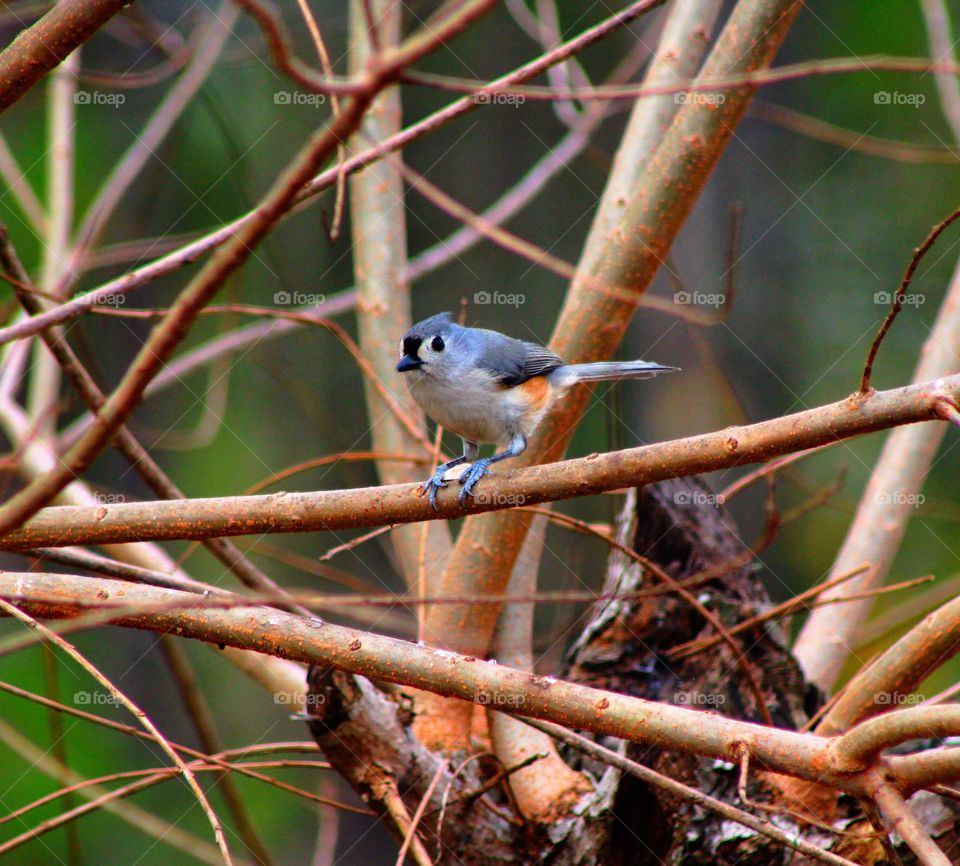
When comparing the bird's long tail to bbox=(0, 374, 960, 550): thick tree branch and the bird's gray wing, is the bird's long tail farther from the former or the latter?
bbox=(0, 374, 960, 550): thick tree branch

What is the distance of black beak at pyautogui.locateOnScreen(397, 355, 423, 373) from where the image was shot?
282cm

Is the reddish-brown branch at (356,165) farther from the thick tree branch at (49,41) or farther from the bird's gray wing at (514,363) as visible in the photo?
the bird's gray wing at (514,363)

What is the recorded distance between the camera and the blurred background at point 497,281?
6324mm

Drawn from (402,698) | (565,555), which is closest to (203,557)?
(565,555)

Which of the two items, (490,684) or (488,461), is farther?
(488,461)

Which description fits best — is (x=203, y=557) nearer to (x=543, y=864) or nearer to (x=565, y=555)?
(x=565, y=555)

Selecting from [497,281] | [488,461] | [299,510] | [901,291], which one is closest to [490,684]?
[299,510]

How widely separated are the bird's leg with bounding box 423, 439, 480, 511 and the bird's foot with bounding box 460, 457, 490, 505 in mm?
59

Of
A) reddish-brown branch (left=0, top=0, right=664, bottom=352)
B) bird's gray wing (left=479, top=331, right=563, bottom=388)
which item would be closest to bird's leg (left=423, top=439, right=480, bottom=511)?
bird's gray wing (left=479, top=331, right=563, bottom=388)

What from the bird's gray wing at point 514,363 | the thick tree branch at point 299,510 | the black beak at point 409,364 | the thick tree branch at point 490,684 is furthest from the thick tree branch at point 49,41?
the bird's gray wing at point 514,363

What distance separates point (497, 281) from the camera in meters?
6.96

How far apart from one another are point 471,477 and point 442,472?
0.21 m

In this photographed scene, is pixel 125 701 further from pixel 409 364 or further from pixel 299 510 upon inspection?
pixel 409 364

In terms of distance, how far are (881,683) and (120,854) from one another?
6226mm
